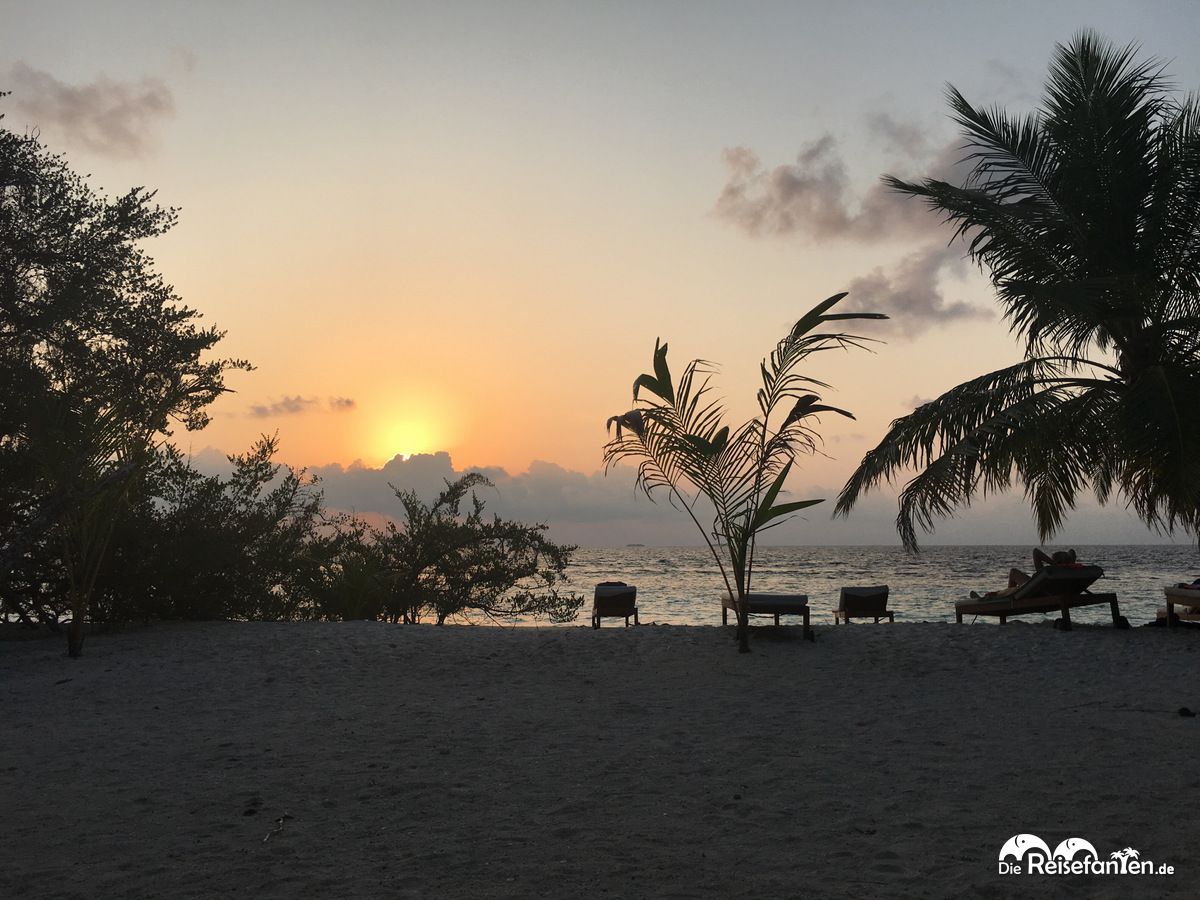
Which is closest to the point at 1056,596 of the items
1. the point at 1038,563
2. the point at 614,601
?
the point at 1038,563

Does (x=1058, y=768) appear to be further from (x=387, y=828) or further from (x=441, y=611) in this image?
(x=441, y=611)

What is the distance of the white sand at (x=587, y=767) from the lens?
330 centimetres

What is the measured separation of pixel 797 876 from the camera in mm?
3225

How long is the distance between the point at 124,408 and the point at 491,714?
5.08 meters

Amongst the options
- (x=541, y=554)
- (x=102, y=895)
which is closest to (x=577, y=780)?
(x=102, y=895)

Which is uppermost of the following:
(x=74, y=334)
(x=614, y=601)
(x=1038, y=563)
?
(x=74, y=334)

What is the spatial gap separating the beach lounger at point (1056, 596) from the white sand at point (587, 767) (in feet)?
3.82

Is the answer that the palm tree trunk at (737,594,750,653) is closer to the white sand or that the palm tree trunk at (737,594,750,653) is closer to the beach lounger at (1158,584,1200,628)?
the white sand

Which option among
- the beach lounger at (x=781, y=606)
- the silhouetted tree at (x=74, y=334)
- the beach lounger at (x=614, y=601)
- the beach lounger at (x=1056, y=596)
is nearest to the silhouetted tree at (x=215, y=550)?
the silhouetted tree at (x=74, y=334)

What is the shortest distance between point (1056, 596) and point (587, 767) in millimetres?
7401

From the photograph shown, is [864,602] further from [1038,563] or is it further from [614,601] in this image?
[614,601]

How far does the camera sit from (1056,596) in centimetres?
976

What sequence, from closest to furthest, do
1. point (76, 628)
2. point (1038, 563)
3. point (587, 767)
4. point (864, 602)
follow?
1. point (587, 767)
2. point (76, 628)
3. point (1038, 563)
4. point (864, 602)

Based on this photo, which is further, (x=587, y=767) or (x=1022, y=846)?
(x=587, y=767)
